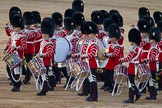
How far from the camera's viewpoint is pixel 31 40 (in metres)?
21.0

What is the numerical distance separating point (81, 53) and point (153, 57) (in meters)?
1.50

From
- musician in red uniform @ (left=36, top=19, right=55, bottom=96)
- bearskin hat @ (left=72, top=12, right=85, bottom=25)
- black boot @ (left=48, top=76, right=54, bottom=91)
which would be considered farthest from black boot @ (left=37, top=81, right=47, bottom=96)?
bearskin hat @ (left=72, top=12, right=85, bottom=25)

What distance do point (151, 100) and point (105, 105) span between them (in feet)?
4.53

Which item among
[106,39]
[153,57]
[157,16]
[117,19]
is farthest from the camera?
[157,16]

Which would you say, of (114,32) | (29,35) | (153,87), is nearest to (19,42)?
(29,35)

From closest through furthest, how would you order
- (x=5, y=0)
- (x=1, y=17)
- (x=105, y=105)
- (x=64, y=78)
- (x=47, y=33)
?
(x=105, y=105) < (x=47, y=33) < (x=64, y=78) < (x=1, y=17) < (x=5, y=0)

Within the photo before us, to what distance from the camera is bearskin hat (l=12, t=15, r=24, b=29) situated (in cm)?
2000

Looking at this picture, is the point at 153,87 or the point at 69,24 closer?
the point at 153,87

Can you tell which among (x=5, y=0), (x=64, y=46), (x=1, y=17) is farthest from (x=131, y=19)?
(x=64, y=46)

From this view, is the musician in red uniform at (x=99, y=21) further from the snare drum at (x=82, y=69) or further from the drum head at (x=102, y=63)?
the snare drum at (x=82, y=69)

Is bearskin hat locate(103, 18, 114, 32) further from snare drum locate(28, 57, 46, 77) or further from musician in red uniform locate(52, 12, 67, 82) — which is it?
snare drum locate(28, 57, 46, 77)

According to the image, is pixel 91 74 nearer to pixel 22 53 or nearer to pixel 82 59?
pixel 82 59

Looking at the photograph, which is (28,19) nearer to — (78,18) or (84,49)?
(78,18)

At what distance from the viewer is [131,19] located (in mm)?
38188
